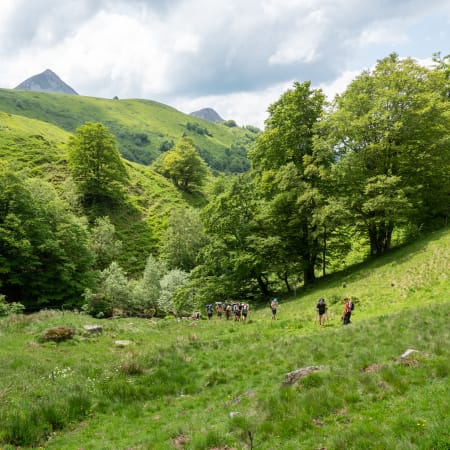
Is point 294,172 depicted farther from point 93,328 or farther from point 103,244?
point 103,244

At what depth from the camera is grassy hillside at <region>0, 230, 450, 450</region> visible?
9.09 m

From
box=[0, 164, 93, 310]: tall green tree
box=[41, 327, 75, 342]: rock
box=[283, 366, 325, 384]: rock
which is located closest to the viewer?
box=[283, 366, 325, 384]: rock

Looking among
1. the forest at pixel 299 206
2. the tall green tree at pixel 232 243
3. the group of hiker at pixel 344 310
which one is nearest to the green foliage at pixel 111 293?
the forest at pixel 299 206

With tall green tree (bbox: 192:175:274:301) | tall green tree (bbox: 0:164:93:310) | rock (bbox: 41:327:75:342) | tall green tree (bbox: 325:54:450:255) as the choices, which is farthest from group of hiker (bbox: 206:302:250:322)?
tall green tree (bbox: 0:164:93:310)

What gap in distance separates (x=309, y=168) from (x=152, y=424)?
2512 centimetres

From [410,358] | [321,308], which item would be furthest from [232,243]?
[410,358]

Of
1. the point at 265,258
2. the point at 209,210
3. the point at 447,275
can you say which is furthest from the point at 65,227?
the point at 447,275

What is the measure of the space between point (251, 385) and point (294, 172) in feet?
72.2

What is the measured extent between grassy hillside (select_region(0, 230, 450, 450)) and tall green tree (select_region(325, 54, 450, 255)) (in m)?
8.81

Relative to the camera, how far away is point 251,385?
44.6 ft

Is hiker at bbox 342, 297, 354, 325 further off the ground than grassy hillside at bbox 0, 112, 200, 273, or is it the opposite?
grassy hillside at bbox 0, 112, 200, 273

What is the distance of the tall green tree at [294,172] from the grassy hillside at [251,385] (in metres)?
11.2

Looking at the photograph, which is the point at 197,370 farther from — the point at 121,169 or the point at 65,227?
the point at 121,169

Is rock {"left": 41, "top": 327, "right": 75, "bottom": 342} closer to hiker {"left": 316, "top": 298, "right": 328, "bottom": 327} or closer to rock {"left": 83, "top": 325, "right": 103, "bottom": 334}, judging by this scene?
rock {"left": 83, "top": 325, "right": 103, "bottom": 334}
